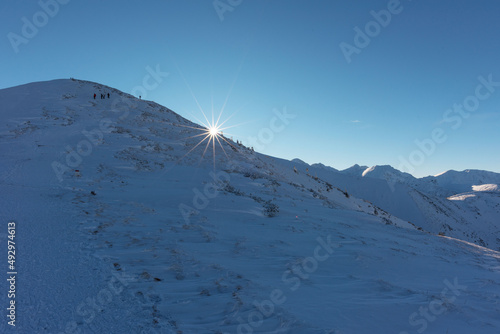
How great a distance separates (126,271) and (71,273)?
0.74 m

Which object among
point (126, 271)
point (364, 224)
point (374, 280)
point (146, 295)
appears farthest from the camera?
point (364, 224)

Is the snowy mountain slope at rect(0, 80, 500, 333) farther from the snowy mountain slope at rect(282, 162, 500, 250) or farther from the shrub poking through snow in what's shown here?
the snowy mountain slope at rect(282, 162, 500, 250)

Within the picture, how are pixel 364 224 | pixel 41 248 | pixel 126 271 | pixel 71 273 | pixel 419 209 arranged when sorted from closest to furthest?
pixel 71 273, pixel 126 271, pixel 41 248, pixel 364 224, pixel 419 209

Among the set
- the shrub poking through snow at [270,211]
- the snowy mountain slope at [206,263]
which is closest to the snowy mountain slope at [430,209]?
the shrub poking through snow at [270,211]

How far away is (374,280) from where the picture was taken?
487 centimetres

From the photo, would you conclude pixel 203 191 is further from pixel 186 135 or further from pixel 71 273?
pixel 186 135

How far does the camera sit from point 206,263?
4.88 m

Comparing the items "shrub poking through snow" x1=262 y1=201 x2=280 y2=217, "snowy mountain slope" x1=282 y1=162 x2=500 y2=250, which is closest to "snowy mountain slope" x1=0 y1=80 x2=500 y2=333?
"shrub poking through snow" x1=262 y1=201 x2=280 y2=217

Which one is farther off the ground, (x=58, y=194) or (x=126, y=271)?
(x=58, y=194)

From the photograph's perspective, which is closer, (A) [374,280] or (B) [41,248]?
(B) [41,248]

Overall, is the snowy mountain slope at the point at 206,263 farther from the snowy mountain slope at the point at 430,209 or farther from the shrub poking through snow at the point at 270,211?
the snowy mountain slope at the point at 430,209

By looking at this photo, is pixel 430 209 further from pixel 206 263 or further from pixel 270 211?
pixel 206 263

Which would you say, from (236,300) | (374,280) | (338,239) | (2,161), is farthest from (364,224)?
(2,161)

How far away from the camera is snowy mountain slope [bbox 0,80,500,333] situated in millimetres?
3227
